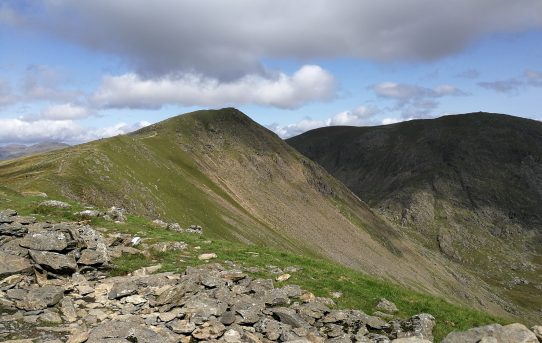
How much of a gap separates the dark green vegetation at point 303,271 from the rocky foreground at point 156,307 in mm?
1138

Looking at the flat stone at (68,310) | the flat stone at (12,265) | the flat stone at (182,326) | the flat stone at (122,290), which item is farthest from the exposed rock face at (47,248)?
the flat stone at (182,326)

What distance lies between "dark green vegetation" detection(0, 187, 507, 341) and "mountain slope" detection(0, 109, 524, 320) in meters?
24.1

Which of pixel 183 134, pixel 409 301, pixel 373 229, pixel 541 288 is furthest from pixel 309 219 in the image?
pixel 541 288

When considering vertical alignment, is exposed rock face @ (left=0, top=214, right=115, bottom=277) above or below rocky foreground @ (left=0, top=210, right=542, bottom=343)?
above

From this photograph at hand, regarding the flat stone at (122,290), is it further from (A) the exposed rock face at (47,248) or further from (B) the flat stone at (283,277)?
(B) the flat stone at (283,277)

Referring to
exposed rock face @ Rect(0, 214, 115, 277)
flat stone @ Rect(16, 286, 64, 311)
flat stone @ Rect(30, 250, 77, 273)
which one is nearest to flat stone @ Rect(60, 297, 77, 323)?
flat stone @ Rect(16, 286, 64, 311)

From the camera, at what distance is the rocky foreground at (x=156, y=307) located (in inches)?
645

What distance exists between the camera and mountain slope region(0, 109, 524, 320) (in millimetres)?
62719

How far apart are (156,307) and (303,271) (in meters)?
10.7

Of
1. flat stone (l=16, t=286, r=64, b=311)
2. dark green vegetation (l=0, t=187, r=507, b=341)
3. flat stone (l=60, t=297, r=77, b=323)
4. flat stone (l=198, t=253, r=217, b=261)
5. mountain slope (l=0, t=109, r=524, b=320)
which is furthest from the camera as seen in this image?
mountain slope (l=0, t=109, r=524, b=320)

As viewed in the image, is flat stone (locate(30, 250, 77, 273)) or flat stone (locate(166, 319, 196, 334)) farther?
flat stone (locate(30, 250, 77, 273))

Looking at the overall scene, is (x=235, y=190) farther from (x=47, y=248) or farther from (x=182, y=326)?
(x=182, y=326)

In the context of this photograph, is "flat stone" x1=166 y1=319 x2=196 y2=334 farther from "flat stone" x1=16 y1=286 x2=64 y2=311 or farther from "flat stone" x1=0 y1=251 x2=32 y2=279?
"flat stone" x1=0 y1=251 x2=32 y2=279

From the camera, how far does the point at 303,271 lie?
26953 mm
